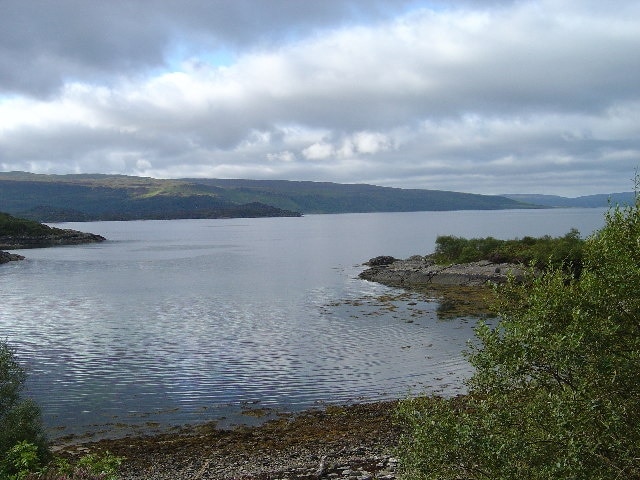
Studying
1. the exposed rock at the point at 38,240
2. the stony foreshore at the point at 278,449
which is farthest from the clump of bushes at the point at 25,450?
the exposed rock at the point at 38,240

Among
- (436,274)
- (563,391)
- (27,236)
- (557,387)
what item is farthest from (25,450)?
(27,236)

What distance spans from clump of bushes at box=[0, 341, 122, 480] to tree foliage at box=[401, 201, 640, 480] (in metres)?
9.83

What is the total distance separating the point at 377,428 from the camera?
27.3 metres

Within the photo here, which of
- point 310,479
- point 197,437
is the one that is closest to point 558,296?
point 310,479

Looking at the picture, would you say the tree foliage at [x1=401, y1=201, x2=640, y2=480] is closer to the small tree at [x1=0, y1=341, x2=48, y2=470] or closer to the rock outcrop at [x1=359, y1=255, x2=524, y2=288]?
the small tree at [x1=0, y1=341, x2=48, y2=470]

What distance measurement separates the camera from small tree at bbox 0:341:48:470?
19.6m

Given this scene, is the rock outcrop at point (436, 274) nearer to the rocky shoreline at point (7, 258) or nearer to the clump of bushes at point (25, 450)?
the clump of bushes at point (25, 450)

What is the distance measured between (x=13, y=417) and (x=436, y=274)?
73.7 m

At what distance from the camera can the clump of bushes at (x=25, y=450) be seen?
1652cm

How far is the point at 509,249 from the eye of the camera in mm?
91688

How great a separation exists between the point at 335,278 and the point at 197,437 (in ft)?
231

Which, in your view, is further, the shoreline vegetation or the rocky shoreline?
the rocky shoreline

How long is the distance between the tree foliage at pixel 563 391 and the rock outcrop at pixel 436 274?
207 ft

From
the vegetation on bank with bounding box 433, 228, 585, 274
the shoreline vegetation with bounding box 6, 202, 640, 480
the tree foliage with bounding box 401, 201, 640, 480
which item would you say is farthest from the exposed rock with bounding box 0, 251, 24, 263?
the tree foliage with bounding box 401, 201, 640, 480
